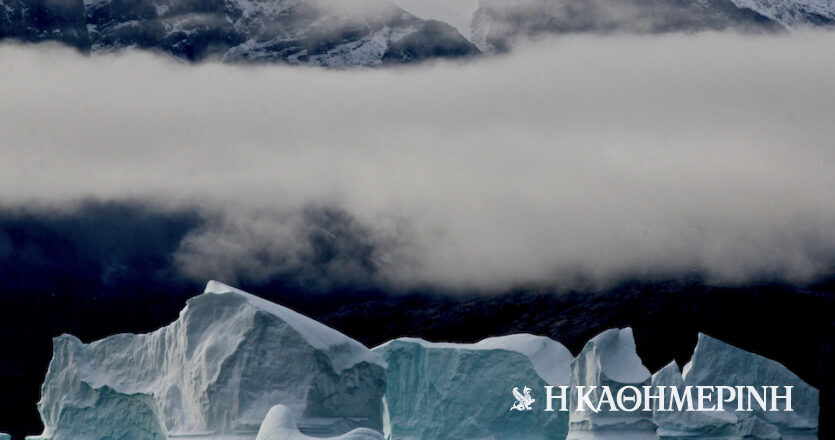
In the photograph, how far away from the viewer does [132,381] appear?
974 inches

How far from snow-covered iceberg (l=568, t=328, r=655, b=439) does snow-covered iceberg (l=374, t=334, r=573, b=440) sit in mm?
1064

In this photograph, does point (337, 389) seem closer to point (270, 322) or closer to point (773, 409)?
point (270, 322)

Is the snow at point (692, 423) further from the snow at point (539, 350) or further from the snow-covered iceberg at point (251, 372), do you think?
the snow-covered iceberg at point (251, 372)

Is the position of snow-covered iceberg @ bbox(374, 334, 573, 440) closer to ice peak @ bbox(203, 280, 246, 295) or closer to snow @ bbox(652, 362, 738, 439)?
snow @ bbox(652, 362, 738, 439)

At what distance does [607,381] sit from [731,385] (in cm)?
644

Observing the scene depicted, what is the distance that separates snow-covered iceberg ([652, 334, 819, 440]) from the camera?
31.8 meters

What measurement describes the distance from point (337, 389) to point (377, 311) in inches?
2946

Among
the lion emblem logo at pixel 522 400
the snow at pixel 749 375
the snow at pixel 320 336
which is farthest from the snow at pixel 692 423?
the snow at pixel 320 336

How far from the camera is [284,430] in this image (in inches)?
678

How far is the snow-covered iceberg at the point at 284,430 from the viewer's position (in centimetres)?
1621

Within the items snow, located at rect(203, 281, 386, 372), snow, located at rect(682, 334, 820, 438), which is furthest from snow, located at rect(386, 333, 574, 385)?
snow, located at rect(203, 281, 386, 372)

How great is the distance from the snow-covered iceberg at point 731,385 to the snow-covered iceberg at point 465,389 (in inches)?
126

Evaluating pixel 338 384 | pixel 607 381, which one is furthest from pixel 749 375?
pixel 338 384

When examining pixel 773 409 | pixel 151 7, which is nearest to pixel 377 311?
pixel 151 7
